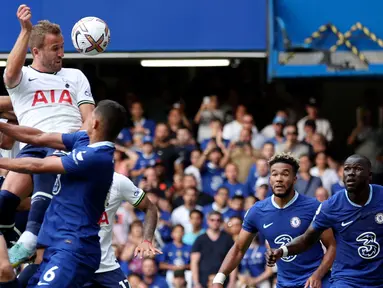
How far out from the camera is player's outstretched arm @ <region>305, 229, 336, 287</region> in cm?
1111

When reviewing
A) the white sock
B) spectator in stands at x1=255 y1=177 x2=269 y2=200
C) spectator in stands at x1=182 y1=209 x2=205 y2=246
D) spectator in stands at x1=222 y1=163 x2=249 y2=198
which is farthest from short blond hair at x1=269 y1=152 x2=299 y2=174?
spectator in stands at x1=222 y1=163 x2=249 y2=198

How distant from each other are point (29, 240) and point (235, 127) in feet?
25.8

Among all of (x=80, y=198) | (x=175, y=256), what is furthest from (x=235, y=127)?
(x=80, y=198)

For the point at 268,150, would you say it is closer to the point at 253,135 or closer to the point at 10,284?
the point at 253,135

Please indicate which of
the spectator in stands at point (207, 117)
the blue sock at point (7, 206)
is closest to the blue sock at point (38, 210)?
the blue sock at point (7, 206)

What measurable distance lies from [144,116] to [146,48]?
109 cm

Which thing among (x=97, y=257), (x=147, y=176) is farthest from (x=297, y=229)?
(x=147, y=176)

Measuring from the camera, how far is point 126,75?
19.3 m

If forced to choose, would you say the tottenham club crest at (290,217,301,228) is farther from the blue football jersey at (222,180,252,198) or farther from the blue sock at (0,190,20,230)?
the blue football jersey at (222,180,252,198)

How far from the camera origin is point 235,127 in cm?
1727

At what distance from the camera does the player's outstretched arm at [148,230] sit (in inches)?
399

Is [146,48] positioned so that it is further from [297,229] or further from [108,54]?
[297,229]

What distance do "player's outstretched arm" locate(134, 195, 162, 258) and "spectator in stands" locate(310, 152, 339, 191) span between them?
5525 millimetres

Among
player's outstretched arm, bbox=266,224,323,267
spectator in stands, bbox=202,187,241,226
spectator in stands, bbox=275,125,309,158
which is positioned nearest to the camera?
player's outstretched arm, bbox=266,224,323,267
